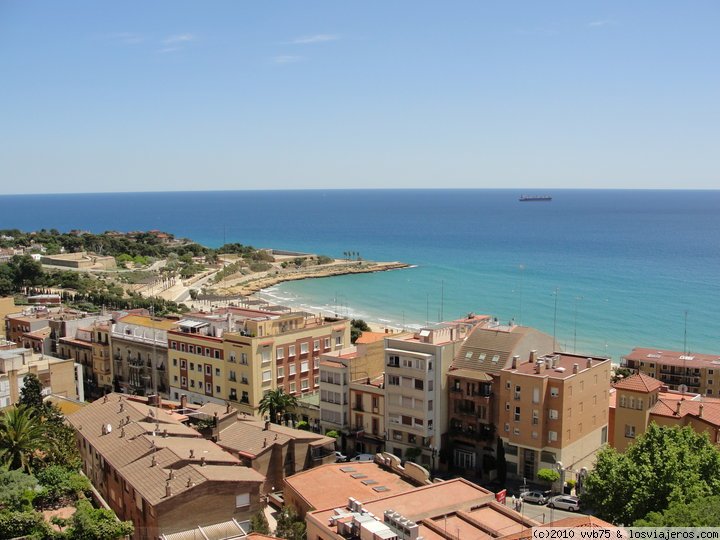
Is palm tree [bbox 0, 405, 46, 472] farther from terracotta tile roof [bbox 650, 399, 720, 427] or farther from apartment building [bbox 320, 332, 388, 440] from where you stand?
terracotta tile roof [bbox 650, 399, 720, 427]

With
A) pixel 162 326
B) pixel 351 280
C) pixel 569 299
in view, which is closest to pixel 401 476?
pixel 162 326

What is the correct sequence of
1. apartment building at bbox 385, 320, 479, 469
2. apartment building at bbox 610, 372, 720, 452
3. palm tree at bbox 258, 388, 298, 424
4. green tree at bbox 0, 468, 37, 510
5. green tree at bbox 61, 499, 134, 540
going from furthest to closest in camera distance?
palm tree at bbox 258, 388, 298, 424
apartment building at bbox 385, 320, 479, 469
apartment building at bbox 610, 372, 720, 452
green tree at bbox 0, 468, 37, 510
green tree at bbox 61, 499, 134, 540

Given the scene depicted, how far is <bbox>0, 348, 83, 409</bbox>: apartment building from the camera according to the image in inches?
1587

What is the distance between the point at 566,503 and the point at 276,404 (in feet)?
57.1

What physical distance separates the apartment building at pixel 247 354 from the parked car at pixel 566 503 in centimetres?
1846

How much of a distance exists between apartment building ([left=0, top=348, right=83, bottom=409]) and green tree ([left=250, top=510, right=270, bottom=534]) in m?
21.0

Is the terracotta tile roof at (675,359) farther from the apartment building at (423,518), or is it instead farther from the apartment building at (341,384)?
the apartment building at (423,518)

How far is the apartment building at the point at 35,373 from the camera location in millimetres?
40312

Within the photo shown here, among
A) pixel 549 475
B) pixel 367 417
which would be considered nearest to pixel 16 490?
pixel 367 417

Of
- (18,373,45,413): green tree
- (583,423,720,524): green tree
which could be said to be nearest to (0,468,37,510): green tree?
(18,373,45,413): green tree

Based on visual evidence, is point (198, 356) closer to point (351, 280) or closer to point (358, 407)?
point (358, 407)

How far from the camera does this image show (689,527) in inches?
789

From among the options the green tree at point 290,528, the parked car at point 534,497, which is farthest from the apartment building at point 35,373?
the parked car at point 534,497

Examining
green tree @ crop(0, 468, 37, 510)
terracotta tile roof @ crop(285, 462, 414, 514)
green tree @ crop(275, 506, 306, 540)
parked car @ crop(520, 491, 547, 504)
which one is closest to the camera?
green tree @ crop(0, 468, 37, 510)
